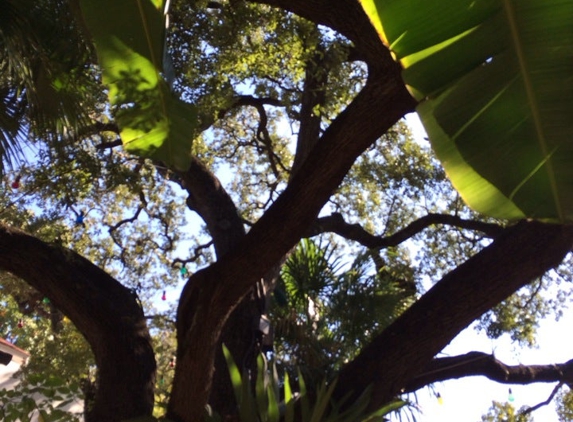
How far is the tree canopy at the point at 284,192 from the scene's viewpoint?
103 inches

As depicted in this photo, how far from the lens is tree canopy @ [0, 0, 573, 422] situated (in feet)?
8.61

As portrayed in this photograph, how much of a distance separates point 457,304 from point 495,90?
11.3 feet

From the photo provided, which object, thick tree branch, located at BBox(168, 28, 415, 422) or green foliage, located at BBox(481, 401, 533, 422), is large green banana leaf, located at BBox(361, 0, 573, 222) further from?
green foliage, located at BBox(481, 401, 533, 422)

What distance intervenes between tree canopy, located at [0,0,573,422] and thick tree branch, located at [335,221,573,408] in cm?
2

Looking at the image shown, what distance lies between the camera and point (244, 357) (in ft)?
21.7

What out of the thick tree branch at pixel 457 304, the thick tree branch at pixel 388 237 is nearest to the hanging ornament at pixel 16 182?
the thick tree branch at pixel 388 237

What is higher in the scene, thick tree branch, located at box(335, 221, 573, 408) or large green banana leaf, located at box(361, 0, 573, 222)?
thick tree branch, located at box(335, 221, 573, 408)

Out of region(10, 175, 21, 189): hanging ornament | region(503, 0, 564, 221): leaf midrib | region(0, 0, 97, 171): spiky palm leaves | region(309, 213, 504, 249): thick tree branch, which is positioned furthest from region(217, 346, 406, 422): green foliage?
region(10, 175, 21, 189): hanging ornament

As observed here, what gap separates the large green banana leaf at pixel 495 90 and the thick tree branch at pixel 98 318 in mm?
3807

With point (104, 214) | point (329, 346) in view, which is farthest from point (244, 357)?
point (104, 214)

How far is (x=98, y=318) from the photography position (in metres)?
5.78

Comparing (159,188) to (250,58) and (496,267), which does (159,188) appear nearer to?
(250,58)

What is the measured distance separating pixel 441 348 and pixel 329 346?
50.6 inches

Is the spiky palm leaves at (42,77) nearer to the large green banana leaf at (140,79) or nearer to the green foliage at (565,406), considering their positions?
the large green banana leaf at (140,79)
